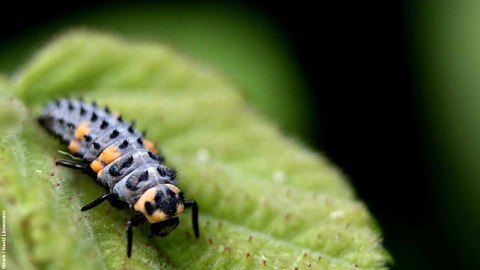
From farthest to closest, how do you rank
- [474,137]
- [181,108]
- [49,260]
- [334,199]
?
[474,137] < [181,108] < [334,199] < [49,260]

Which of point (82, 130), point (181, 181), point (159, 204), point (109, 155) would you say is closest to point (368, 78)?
point (181, 181)

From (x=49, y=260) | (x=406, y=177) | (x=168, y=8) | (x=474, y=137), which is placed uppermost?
(x=49, y=260)

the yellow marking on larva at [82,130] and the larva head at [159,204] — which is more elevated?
the yellow marking on larva at [82,130]

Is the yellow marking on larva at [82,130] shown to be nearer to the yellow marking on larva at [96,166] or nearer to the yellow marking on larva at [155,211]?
the yellow marking on larva at [96,166]

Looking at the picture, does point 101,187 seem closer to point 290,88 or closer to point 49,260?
point 49,260

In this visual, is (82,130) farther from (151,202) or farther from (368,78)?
(368,78)

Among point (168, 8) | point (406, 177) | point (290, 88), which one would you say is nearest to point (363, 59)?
point (290, 88)

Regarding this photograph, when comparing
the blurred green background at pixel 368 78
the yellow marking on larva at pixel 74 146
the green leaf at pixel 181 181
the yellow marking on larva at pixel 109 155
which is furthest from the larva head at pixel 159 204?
the blurred green background at pixel 368 78
